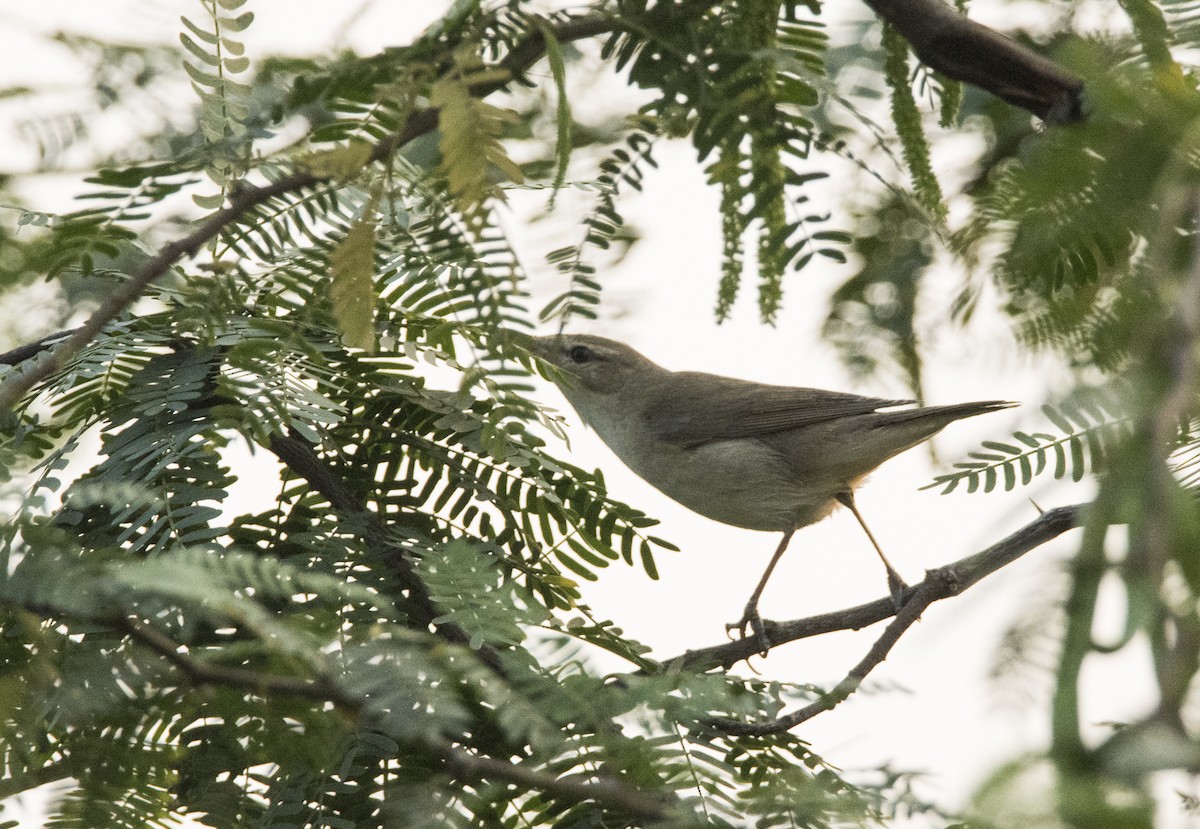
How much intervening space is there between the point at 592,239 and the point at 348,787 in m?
0.98

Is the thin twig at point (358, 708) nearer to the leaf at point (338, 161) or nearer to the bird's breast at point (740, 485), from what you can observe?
the leaf at point (338, 161)

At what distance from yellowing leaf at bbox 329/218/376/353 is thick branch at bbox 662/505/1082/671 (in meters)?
1.00

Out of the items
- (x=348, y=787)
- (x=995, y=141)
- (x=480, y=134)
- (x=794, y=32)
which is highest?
(x=995, y=141)

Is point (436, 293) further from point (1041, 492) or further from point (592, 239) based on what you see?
point (1041, 492)

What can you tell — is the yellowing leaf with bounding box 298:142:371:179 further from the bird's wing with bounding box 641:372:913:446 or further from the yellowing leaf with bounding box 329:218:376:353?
the bird's wing with bounding box 641:372:913:446

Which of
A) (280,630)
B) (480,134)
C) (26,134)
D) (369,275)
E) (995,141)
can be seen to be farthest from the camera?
(995,141)

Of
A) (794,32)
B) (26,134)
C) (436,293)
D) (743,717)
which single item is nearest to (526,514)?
(436,293)

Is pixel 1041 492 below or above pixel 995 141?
below

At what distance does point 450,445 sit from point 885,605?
3.61 ft

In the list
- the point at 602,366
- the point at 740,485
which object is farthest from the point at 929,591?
the point at 602,366

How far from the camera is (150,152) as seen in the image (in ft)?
9.34

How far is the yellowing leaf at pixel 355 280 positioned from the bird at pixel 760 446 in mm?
2814

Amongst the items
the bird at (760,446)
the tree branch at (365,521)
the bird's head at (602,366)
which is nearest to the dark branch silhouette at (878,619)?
the tree branch at (365,521)

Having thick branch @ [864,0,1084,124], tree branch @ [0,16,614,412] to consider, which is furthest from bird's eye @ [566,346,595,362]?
tree branch @ [0,16,614,412]
